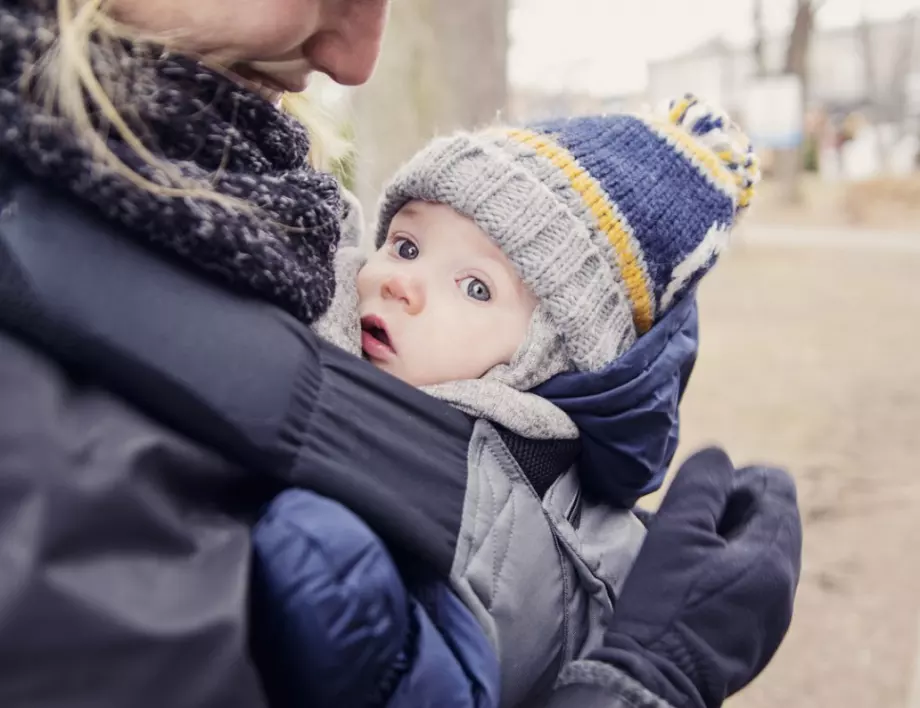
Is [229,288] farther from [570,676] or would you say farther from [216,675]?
[570,676]

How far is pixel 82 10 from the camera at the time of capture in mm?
850

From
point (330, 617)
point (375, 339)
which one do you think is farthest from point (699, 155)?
point (330, 617)

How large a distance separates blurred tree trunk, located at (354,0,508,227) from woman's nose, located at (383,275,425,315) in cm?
161

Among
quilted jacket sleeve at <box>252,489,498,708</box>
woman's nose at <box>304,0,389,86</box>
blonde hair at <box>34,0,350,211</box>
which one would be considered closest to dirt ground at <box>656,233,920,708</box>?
quilted jacket sleeve at <box>252,489,498,708</box>

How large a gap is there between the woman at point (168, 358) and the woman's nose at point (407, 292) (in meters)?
0.24

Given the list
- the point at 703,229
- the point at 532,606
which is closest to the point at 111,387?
the point at 532,606

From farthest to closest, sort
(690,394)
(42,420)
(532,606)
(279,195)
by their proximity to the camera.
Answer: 1. (690,394)
2. (532,606)
3. (279,195)
4. (42,420)

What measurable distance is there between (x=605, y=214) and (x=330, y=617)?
2.43 feet

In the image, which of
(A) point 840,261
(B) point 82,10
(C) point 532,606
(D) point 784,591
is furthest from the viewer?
(A) point 840,261

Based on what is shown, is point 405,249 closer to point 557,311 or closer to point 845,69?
point 557,311

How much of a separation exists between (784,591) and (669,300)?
45 cm

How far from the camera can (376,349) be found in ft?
4.20

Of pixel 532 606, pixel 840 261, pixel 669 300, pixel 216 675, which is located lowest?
pixel 840 261

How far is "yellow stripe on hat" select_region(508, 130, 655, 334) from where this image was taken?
136 centimetres
